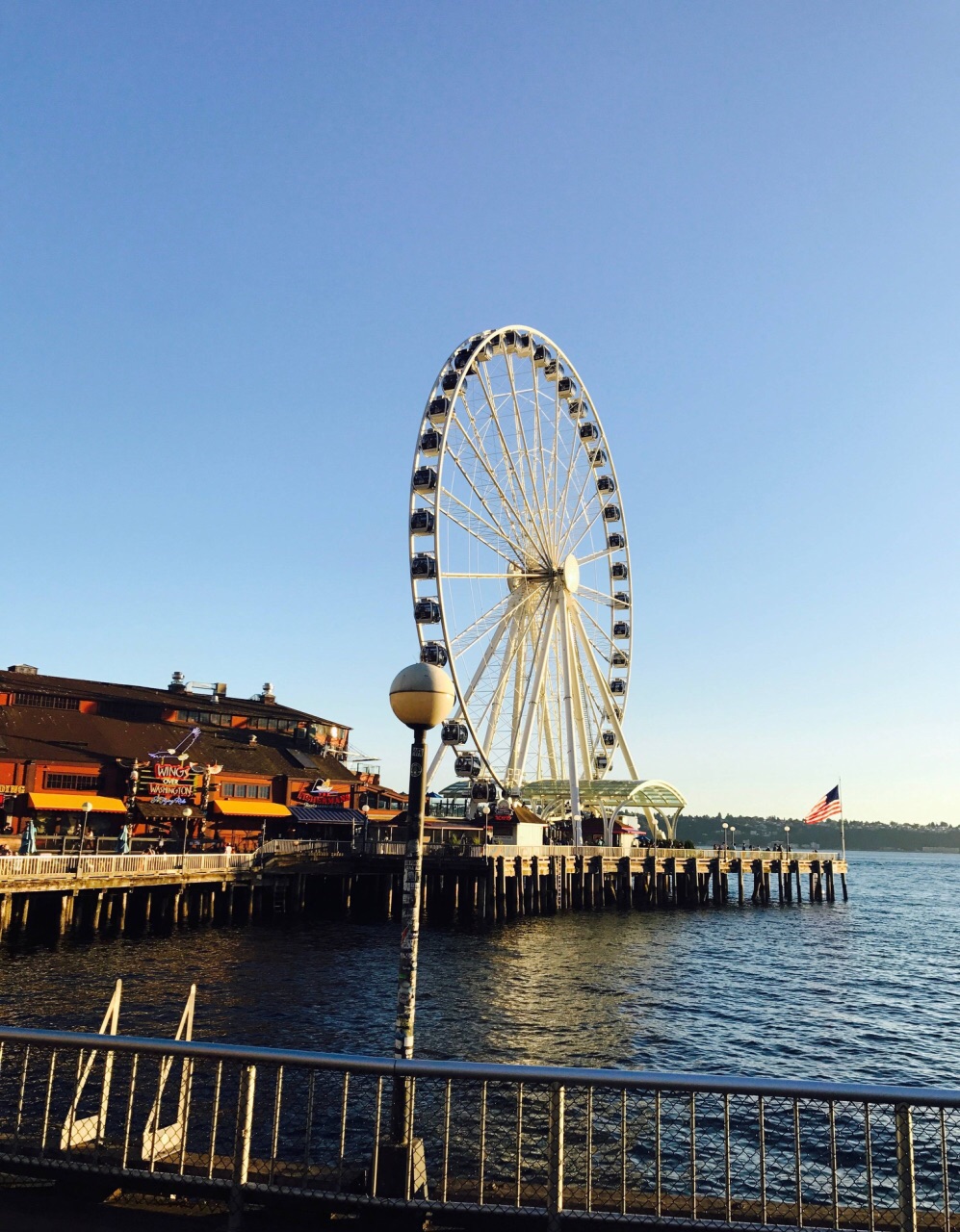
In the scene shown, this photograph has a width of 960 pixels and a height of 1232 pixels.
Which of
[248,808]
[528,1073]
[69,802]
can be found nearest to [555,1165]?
[528,1073]

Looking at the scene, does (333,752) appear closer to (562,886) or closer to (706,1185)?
(562,886)

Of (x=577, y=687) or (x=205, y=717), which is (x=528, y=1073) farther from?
(x=205, y=717)

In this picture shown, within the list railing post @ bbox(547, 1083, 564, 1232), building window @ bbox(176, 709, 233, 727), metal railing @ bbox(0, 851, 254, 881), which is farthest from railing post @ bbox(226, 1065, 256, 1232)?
building window @ bbox(176, 709, 233, 727)

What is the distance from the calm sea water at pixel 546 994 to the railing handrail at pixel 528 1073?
1792 cm

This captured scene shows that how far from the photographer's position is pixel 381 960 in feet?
128

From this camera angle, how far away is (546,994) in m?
32.9

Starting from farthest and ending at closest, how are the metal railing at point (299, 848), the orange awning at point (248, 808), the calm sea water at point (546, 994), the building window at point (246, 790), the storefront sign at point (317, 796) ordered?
the storefront sign at point (317, 796)
the building window at point (246, 790)
the orange awning at point (248, 808)
the metal railing at point (299, 848)
the calm sea water at point (546, 994)

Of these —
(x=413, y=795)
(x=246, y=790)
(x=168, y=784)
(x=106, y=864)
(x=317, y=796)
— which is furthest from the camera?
(x=317, y=796)

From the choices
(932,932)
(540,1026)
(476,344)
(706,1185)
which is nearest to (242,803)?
(476,344)

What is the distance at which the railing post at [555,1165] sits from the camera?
7.36 meters

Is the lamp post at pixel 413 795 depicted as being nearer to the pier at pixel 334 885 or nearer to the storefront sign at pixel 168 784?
the pier at pixel 334 885

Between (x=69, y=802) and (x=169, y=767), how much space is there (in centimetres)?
571

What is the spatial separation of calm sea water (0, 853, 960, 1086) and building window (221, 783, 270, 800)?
17954 mm

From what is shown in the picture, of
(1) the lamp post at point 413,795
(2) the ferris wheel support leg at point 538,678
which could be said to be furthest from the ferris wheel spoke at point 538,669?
(1) the lamp post at point 413,795
